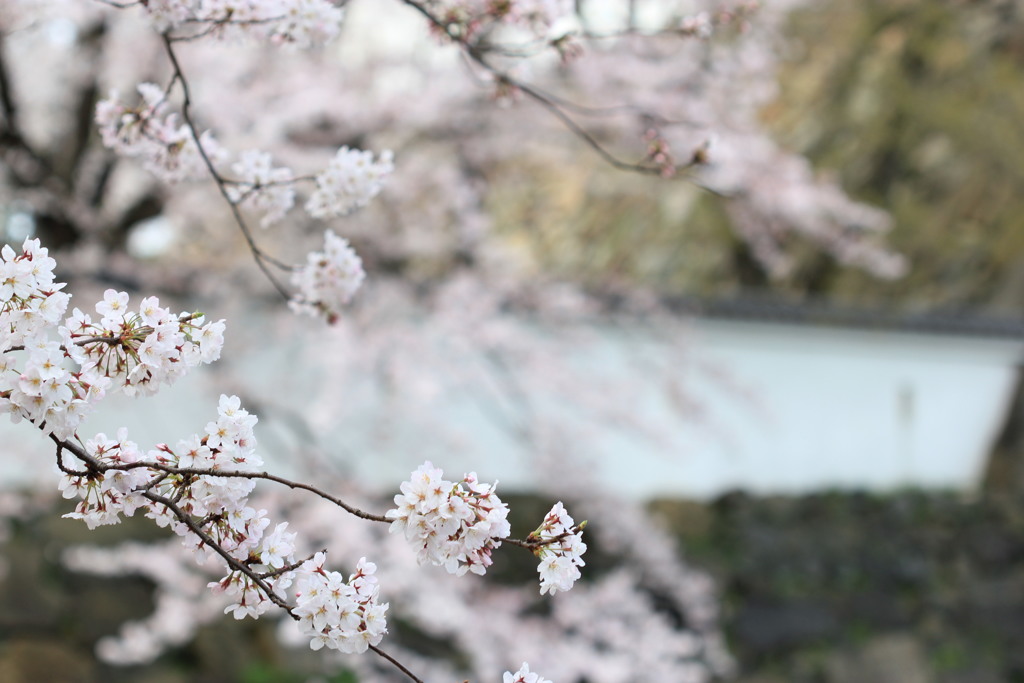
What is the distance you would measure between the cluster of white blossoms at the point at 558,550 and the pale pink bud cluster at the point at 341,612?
233 millimetres

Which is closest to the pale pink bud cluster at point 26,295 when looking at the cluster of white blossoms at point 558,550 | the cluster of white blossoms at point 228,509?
the cluster of white blossoms at point 228,509

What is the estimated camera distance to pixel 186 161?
2.06 metres

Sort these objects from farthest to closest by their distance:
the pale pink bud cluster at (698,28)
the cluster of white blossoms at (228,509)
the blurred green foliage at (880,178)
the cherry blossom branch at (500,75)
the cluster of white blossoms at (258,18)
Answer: the blurred green foliage at (880,178), the pale pink bud cluster at (698,28), the cherry blossom branch at (500,75), the cluster of white blossoms at (258,18), the cluster of white blossoms at (228,509)

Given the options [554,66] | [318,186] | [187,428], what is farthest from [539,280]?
[318,186]

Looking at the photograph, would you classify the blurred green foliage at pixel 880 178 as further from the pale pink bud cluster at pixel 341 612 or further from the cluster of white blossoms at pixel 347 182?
the pale pink bud cluster at pixel 341 612

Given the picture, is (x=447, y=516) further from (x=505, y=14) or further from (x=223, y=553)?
(x=505, y=14)

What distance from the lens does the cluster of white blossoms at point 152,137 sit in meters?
2.00

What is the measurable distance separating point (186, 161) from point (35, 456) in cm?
538

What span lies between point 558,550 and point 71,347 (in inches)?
28.0

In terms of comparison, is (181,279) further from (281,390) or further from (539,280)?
(539,280)

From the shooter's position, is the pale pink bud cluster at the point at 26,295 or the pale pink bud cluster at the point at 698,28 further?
the pale pink bud cluster at the point at 698,28

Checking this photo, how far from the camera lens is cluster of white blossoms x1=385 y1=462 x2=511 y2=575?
1.31m

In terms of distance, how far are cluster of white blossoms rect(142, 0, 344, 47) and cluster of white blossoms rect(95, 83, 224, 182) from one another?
0.62 feet

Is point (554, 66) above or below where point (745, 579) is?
above
